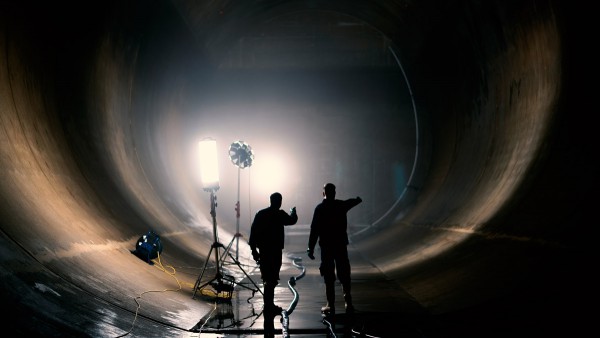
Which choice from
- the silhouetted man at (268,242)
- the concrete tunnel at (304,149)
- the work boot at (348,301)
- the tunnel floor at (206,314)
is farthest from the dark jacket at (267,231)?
the concrete tunnel at (304,149)

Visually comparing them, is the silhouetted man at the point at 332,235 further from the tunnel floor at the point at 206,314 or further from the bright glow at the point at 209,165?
the bright glow at the point at 209,165

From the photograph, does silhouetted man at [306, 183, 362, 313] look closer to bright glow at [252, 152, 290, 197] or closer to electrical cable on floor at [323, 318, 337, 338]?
electrical cable on floor at [323, 318, 337, 338]

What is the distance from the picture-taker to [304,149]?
24.6 m

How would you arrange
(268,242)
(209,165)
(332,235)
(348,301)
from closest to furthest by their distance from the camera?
(268,242), (348,301), (332,235), (209,165)

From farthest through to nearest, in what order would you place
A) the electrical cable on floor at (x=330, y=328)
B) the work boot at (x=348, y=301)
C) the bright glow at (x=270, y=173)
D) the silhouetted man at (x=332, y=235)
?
the bright glow at (x=270, y=173) < the silhouetted man at (x=332, y=235) < the work boot at (x=348, y=301) < the electrical cable on floor at (x=330, y=328)

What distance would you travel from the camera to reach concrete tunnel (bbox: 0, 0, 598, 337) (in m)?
6.67

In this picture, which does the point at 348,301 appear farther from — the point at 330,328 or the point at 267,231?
the point at 267,231

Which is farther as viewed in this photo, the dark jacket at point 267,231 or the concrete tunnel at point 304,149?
the dark jacket at point 267,231

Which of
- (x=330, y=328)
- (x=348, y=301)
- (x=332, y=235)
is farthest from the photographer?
(x=332, y=235)

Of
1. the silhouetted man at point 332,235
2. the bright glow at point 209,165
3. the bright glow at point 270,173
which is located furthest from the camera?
the bright glow at point 270,173

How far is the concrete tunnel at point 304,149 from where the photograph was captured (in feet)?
21.9

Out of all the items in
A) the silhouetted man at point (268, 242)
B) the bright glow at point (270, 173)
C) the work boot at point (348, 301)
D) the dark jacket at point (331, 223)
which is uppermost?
the bright glow at point (270, 173)

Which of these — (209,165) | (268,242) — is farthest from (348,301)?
(209,165)

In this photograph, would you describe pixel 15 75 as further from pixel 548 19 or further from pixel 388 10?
pixel 388 10
